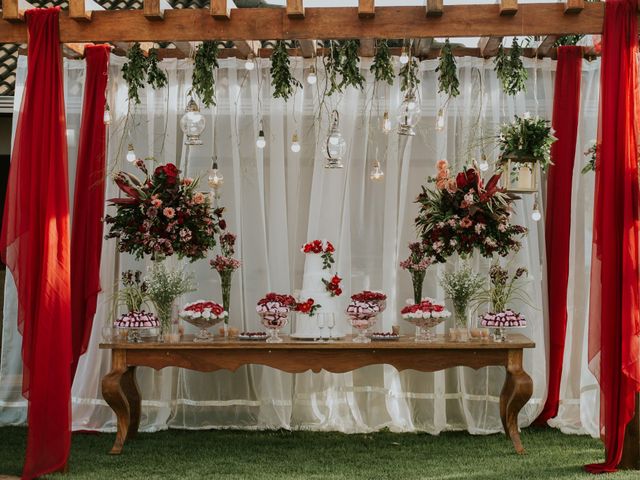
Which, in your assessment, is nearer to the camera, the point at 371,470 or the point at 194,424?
the point at 371,470

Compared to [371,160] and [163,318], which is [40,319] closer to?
[163,318]

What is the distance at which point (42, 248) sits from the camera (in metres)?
5.11

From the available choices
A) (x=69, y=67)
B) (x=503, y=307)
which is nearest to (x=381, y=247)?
(x=503, y=307)

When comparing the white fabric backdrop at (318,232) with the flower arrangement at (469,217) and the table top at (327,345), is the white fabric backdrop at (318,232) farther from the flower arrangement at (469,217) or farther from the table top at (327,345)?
the table top at (327,345)

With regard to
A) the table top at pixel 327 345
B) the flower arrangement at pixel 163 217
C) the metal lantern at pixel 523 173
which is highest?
the metal lantern at pixel 523 173

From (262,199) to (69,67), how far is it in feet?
5.98

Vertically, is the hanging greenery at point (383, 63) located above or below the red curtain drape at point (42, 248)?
above

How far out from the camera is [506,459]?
5719 millimetres

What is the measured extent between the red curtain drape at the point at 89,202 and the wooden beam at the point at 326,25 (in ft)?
4.48

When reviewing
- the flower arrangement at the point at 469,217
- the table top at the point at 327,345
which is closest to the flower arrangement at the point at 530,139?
the flower arrangement at the point at 469,217

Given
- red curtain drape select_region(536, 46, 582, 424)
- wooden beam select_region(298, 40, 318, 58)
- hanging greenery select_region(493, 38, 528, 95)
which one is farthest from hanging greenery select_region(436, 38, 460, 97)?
red curtain drape select_region(536, 46, 582, 424)

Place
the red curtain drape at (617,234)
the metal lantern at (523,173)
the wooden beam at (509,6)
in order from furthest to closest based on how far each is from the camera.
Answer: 1. the metal lantern at (523,173)
2. the wooden beam at (509,6)
3. the red curtain drape at (617,234)

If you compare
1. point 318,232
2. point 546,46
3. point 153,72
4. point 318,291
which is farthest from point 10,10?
point 546,46

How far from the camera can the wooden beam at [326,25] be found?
204 inches
